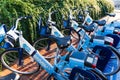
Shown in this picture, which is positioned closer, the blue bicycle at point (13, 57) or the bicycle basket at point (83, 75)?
the bicycle basket at point (83, 75)

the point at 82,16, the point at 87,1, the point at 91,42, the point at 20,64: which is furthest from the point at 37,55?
the point at 87,1

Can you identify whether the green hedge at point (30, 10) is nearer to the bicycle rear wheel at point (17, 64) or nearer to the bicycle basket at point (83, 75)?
the bicycle rear wheel at point (17, 64)

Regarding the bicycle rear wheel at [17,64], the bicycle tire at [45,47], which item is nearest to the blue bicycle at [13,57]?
the bicycle rear wheel at [17,64]

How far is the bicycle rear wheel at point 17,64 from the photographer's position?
5.01 metres

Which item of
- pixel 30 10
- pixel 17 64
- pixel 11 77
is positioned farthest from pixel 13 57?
pixel 30 10

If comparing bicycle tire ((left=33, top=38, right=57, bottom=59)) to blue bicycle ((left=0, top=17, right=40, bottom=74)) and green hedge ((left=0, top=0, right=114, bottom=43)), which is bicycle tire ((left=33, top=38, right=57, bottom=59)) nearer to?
green hedge ((left=0, top=0, right=114, bottom=43))

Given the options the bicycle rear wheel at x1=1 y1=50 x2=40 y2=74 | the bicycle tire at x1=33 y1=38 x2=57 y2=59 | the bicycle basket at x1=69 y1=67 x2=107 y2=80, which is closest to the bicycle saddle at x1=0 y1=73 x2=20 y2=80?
the bicycle rear wheel at x1=1 y1=50 x2=40 y2=74

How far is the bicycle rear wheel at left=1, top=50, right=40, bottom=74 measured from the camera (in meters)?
5.01

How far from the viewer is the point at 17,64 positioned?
17.2 ft

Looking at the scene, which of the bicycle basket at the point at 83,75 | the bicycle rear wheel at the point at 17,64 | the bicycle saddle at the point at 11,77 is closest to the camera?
the bicycle basket at the point at 83,75

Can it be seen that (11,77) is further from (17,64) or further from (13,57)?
(13,57)

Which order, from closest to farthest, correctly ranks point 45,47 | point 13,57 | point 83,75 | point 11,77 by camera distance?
1. point 83,75
2. point 11,77
3. point 13,57
4. point 45,47

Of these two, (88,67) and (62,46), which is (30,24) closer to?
(62,46)

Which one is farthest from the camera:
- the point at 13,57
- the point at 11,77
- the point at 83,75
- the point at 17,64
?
the point at 13,57
